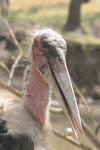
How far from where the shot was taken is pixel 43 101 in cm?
A: 114

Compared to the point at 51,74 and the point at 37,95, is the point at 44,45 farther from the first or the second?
the point at 37,95

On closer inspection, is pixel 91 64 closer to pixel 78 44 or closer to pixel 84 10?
pixel 78 44

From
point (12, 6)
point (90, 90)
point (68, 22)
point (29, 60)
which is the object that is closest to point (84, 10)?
point (68, 22)

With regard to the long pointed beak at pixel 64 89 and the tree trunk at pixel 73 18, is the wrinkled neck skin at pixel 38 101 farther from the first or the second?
the tree trunk at pixel 73 18

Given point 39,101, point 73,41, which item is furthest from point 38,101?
point 73,41

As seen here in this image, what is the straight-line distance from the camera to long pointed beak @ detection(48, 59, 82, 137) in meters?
0.97

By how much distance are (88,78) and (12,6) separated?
3.61m

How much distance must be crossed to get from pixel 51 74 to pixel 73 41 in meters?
4.58

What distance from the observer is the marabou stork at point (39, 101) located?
3.22ft

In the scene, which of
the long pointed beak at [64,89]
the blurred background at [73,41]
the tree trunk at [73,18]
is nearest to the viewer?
the long pointed beak at [64,89]

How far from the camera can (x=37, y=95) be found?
113 cm

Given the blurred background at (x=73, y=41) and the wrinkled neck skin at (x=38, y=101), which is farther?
the blurred background at (x=73, y=41)

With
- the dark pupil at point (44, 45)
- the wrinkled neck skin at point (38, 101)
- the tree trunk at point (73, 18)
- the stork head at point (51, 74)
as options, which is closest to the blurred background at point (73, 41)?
the tree trunk at point (73, 18)

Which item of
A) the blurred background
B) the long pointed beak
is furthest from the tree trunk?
the long pointed beak
